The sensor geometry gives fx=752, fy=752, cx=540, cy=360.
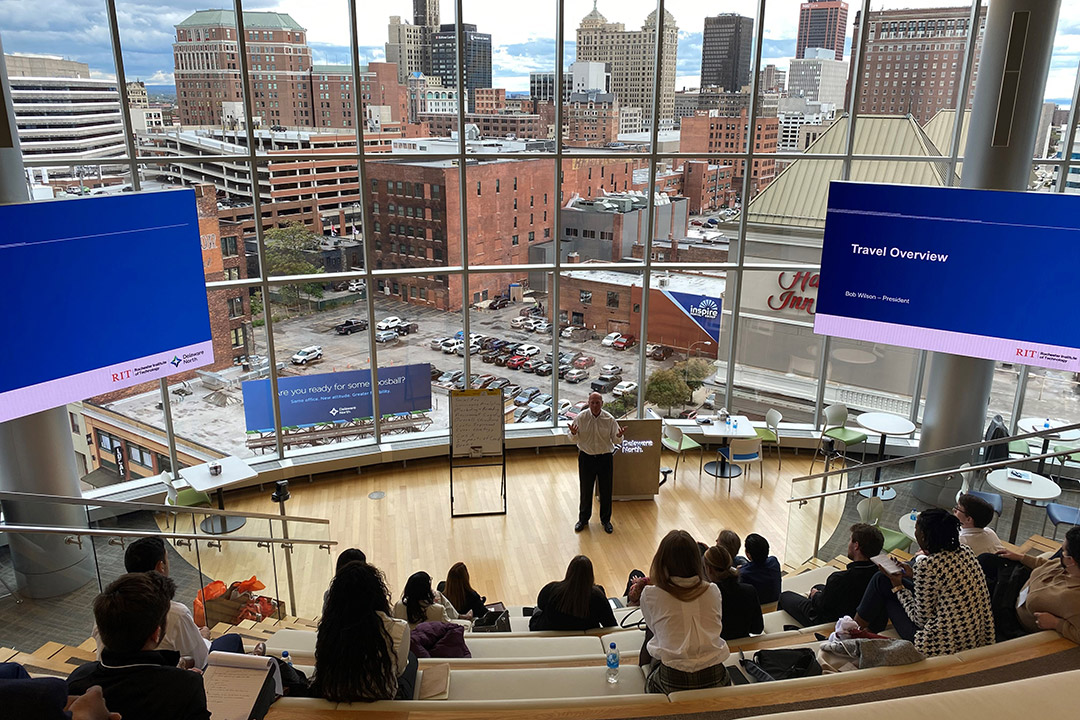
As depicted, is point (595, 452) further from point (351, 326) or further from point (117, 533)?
point (117, 533)

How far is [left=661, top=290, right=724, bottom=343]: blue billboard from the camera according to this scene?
987 centimetres

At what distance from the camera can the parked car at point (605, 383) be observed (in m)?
10.1

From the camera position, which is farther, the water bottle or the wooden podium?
the wooden podium

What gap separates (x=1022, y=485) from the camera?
650 cm

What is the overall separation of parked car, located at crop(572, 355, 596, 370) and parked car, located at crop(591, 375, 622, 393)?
24cm

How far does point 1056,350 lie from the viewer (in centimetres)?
735

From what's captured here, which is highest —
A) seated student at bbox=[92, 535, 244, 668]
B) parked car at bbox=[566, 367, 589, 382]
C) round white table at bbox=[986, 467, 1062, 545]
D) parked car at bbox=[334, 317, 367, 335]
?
parked car at bbox=[334, 317, 367, 335]

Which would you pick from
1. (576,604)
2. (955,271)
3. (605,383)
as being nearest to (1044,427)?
(955,271)

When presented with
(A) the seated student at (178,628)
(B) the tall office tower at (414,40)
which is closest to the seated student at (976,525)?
(A) the seated student at (178,628)

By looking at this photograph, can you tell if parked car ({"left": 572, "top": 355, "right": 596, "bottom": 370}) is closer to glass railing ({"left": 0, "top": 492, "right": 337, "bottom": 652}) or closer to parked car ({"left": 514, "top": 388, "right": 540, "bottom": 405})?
parked car ({"left": 514, "top": 388, "right": 540, "bottom": 405})

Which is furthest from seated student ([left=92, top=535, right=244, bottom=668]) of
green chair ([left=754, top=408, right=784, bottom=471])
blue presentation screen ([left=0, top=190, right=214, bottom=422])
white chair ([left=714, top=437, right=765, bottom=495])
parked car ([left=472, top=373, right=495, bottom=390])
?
green chair ([left=754, top=408, right=784, bottom=471])

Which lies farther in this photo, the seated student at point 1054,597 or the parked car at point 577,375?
the parked car at point 577,375

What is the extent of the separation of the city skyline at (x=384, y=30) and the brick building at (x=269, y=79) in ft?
A: 0.40

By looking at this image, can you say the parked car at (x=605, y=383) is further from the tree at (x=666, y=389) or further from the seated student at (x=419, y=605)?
the seated student at (x=419, y=605)
